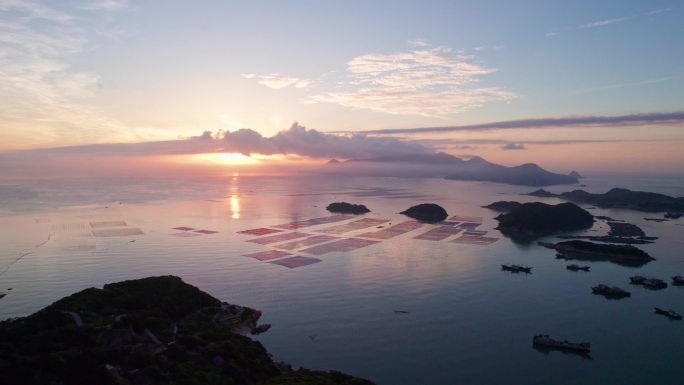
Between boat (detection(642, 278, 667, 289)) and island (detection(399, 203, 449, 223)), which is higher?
island (detection(399, 203, 449, 223))

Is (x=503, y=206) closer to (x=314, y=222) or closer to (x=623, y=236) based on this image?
(x=623, y=236)

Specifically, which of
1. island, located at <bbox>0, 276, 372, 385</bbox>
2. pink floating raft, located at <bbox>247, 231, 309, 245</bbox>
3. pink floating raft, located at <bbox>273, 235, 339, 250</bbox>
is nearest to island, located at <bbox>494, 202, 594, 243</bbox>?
→ pink floating raft, located at <bbox>273, 235, 339, 250</bbox>

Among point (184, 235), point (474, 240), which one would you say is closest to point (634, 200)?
point (474, 240)

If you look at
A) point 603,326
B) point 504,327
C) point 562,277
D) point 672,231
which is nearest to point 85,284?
point 504,327

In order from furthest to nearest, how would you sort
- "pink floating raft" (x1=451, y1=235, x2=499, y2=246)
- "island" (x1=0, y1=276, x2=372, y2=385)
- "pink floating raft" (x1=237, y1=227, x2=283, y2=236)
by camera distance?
"pink floating raft" (x1=237, y1=227, x2=283, y2=236) < "pink floating raft" (x1=451, y1=235, x2=499, y2=246) < "island" (x1=0, y1=276, x2=372, y2=385)

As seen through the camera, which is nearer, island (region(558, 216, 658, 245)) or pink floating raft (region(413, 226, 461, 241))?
island (region(558, 216, 658, 245))

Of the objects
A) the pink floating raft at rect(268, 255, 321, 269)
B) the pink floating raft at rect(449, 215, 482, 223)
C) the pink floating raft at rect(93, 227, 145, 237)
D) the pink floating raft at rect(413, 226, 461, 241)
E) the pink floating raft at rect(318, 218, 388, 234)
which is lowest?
the pink floating raft at rect(449, 215, 482, 223)

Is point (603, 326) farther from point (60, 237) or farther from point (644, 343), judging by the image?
point (60, 237)

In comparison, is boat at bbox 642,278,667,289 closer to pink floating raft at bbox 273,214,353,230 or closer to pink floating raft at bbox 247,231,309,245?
pink floating raft at bbox 247,231,309,245
